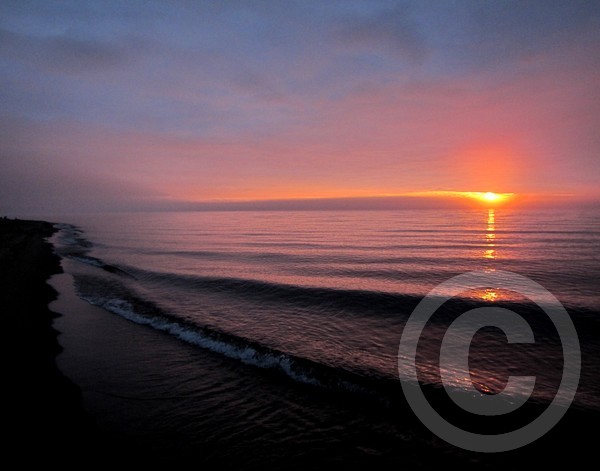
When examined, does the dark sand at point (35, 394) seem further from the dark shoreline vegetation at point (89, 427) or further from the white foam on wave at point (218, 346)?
the white foam on wave at point (218, 346)

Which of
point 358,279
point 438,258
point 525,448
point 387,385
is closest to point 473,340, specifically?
point 387,385

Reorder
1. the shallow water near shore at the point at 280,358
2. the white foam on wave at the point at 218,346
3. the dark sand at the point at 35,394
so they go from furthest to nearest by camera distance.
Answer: the white foam on wave at the point at 218,346
the shallow water near shore at the point at 280,358
the dark sand at the point at 35,394

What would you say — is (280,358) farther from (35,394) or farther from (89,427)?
(35,394)

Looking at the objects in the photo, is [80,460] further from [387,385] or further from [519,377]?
[519,377]

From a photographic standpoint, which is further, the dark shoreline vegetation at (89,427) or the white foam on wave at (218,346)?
Answer: the white foam on wave at (218,346)

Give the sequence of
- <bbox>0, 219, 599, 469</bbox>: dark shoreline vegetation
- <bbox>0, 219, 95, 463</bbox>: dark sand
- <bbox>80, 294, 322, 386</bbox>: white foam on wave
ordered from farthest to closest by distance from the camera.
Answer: <bbox>80, 294, 322, 386</bbox>: white foam on wave < <bbox>0, 219, 95, 463</bbox>: dark sand < <bbox>0, 219, 599, 469</bbox>: dark shoreline vegetation

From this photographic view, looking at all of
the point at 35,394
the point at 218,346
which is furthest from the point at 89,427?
the point at 218,346

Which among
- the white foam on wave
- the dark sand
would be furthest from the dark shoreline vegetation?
the white foam on wave

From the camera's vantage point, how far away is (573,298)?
1842 cm

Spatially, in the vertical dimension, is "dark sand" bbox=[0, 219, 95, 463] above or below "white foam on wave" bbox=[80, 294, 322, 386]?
above

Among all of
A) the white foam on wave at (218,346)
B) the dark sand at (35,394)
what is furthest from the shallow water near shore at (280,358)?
the dark sand at (35,394)

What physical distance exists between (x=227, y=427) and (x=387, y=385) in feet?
15.4

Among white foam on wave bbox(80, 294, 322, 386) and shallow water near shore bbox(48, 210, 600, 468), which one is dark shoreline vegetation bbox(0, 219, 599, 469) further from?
white foam on wave bbox(80, 294, 322, 386)

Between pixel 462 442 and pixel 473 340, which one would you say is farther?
pixel 473 340
